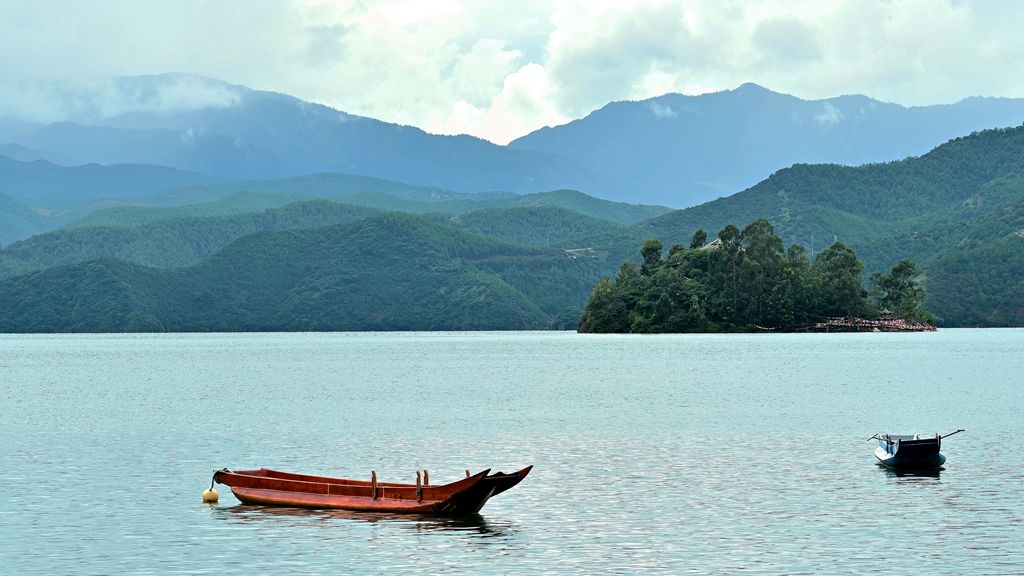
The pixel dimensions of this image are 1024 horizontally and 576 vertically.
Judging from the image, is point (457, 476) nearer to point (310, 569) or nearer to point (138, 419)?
point (310, 569)

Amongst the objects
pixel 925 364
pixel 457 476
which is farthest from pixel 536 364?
pixel 457 476

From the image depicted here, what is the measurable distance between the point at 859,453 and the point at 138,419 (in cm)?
5899

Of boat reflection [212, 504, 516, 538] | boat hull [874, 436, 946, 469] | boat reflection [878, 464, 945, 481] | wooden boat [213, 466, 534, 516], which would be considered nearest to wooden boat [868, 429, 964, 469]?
boat hull [874, 436, 946, 469]

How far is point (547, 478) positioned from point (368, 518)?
12.4m

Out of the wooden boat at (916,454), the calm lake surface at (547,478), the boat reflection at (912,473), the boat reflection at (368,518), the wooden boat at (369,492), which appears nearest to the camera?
the calm lake surface at (547,478)

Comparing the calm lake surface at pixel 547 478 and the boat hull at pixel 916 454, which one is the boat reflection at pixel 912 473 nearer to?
the boat hull at pixel 916 454

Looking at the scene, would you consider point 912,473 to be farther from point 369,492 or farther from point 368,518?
point 368,518

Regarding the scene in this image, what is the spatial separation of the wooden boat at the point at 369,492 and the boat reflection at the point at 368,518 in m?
0.33

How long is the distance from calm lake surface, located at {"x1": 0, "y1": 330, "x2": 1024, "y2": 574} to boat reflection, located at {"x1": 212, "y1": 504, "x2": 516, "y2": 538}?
178mm

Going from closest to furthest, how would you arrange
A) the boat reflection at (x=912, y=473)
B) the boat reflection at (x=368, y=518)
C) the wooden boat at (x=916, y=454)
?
the boat reflection at (x=368, y=518) < the boat reflection at (x=912, y=473) < the wooden boat at (x=916, y=454)

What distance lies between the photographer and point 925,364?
17788 cm

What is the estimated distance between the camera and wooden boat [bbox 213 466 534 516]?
175ft

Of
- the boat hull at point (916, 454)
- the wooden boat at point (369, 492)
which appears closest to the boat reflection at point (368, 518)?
the wooden boat at point (369, 492)

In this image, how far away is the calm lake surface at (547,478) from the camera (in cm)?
4584
